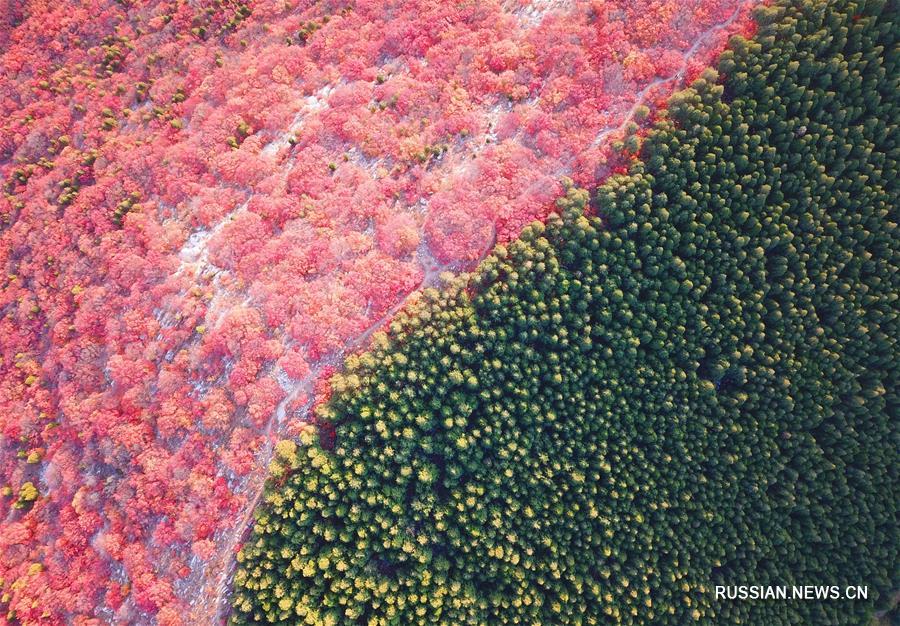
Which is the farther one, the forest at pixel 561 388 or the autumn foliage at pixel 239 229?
the autumn foliage at pixel 239 229

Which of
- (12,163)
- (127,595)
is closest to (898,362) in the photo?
(127,595)

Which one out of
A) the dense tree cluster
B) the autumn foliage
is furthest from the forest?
the autumn foliage

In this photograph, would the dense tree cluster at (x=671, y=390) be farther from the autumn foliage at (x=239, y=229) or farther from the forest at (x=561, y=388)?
the autumn foliage at (x=239, y=229)

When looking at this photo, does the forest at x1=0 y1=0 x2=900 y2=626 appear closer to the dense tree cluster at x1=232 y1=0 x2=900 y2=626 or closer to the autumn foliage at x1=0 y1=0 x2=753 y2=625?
the dense tree cluster at x1=232 y1=0 x2=900 y2=626

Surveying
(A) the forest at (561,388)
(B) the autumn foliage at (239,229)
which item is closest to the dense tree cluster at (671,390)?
(A) the forest at (561,388)

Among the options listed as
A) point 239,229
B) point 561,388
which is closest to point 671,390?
point 561,388
